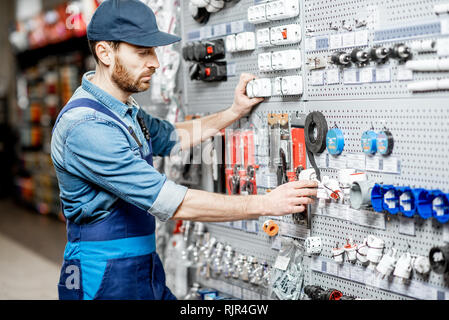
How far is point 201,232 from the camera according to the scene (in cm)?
380

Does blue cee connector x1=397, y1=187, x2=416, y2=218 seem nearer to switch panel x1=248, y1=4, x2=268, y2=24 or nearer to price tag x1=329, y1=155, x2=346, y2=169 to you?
price tag x1=329, y1=155, x2=346, y2=169

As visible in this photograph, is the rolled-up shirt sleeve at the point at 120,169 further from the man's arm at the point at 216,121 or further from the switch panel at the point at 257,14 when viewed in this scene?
the switch panel at the point at 257,14

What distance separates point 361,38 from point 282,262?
129cm

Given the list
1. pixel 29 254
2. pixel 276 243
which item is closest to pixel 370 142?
pixel 276 243

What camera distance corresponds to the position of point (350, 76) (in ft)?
8.71

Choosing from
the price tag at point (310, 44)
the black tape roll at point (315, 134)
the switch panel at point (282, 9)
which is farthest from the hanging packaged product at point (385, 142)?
the switch panel at point (282, 9)

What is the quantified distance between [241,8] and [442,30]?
4.61 ft

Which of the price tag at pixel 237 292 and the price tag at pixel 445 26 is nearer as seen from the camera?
the price tag at pixel 445 26

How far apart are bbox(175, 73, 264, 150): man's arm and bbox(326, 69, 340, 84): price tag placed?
0.54 m

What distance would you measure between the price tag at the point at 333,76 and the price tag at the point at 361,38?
18 cm

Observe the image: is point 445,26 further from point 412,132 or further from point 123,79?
point 123,79

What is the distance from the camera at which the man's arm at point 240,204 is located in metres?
2.57

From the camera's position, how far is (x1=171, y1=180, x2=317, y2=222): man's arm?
257 centimetres

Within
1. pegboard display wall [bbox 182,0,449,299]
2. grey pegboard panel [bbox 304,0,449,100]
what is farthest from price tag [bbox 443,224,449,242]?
grey pegboard panel [bbox 304,0,449,100]
